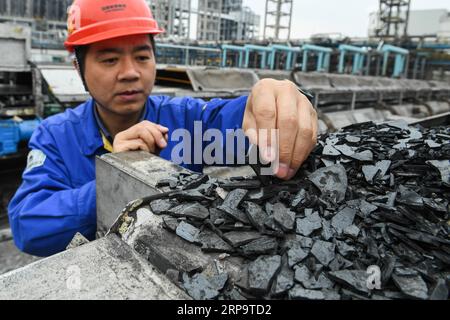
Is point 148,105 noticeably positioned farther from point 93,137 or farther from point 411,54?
point 411,54

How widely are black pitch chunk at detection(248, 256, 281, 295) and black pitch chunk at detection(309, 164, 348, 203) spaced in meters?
0.36

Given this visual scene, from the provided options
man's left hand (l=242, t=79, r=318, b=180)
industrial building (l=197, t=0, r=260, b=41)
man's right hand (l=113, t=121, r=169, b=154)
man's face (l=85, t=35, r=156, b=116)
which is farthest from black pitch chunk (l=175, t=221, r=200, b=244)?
industrial building (l=197, t=0, r=260, b=41)

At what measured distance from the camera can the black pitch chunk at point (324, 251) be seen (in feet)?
2.68

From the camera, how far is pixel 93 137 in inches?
74.2

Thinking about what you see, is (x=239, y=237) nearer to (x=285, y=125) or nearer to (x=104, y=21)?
(x=285, y=125)

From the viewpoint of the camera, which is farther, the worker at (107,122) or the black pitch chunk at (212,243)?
the worker at (107,122)

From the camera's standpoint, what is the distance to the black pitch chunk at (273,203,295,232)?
0.93 m

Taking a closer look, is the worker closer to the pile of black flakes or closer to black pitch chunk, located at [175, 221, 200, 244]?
the pile of black flakes

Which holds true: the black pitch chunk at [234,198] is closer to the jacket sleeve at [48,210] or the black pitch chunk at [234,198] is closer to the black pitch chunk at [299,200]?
the black pitch chunk at [299,200]

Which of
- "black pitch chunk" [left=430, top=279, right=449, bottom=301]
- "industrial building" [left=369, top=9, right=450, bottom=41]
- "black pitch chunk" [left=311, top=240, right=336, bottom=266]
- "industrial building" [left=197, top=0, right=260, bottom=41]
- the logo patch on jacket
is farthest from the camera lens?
"industrial building" [left=197, top=0, right=260, bottom=41]

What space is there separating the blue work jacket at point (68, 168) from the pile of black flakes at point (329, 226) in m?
0.60

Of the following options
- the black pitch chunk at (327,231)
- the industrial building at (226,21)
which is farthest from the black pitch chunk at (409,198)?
the industrial building at (226,21)

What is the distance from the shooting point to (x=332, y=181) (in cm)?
114
